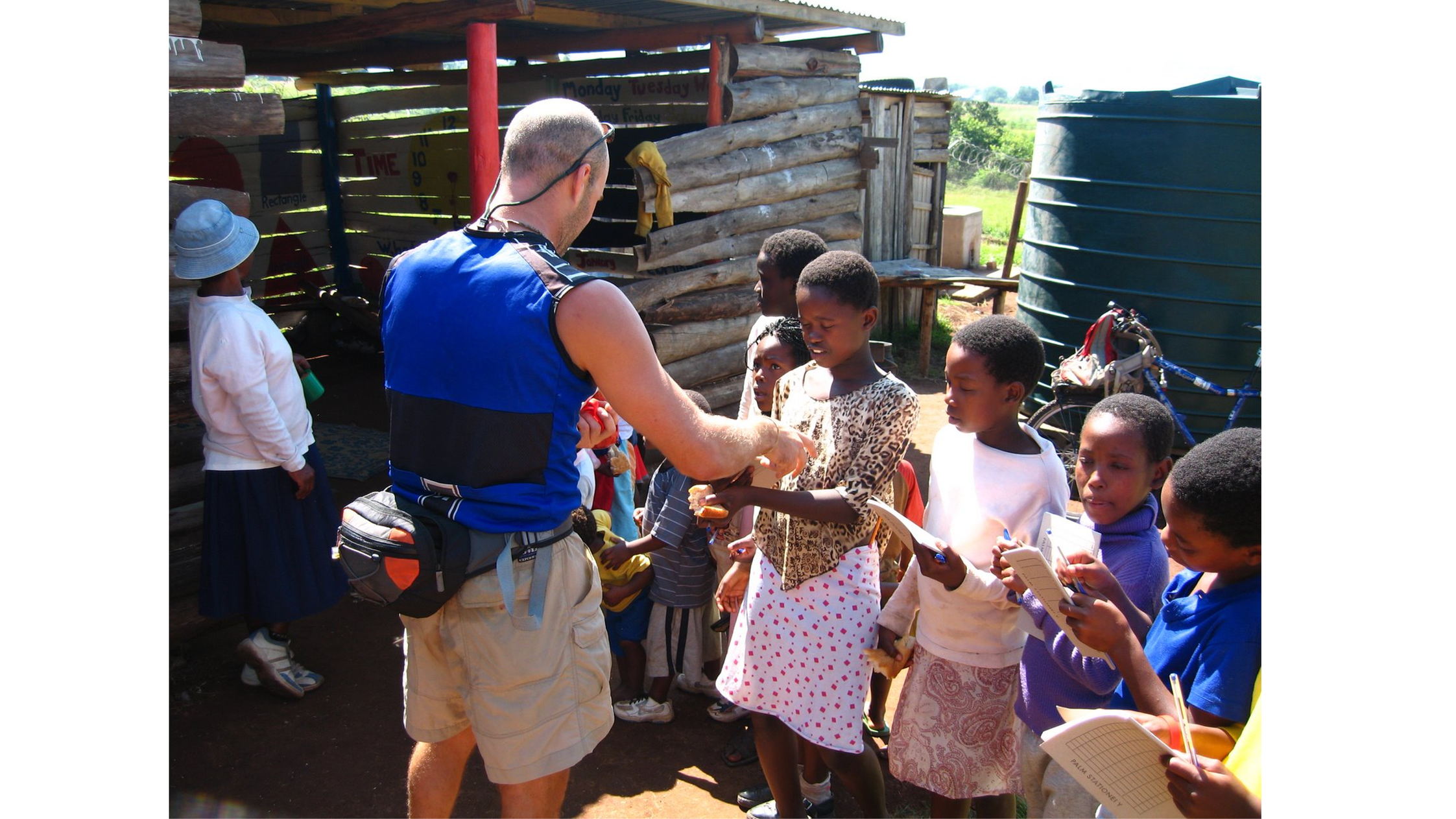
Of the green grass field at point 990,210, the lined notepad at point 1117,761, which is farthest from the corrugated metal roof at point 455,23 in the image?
the green grass field at point 990,210

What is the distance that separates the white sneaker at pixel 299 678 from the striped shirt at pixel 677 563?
1.66 m

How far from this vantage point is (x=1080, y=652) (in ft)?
7.53

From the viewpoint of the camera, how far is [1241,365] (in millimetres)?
7355

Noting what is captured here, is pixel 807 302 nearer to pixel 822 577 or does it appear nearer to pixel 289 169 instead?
pixel 822 577

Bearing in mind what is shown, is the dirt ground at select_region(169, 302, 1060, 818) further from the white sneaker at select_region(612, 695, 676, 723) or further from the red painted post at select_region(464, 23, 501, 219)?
the red painted post at select_region(464, 23, 501, 219)

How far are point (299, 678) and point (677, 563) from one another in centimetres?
188

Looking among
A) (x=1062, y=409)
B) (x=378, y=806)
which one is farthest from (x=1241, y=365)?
(x=378, y=806)

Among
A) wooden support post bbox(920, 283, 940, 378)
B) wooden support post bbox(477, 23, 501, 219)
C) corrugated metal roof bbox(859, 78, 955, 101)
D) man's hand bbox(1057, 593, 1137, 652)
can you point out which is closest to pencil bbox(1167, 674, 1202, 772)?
man's hand bbox(1057, 593, 1137, 652)

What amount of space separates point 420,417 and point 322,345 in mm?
9834

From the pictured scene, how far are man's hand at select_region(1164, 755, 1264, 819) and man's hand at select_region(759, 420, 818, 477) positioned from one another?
129cm

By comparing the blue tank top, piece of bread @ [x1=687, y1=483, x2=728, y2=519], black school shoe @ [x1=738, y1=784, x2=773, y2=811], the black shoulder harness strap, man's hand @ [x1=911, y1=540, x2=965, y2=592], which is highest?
the black shoulder harness strap

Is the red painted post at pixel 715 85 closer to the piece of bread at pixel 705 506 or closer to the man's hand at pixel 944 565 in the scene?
the piece of bread at pixel 705 506

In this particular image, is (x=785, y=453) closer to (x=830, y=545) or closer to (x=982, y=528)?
(x=830, y=545)

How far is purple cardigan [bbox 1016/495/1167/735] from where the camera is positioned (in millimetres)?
2342
